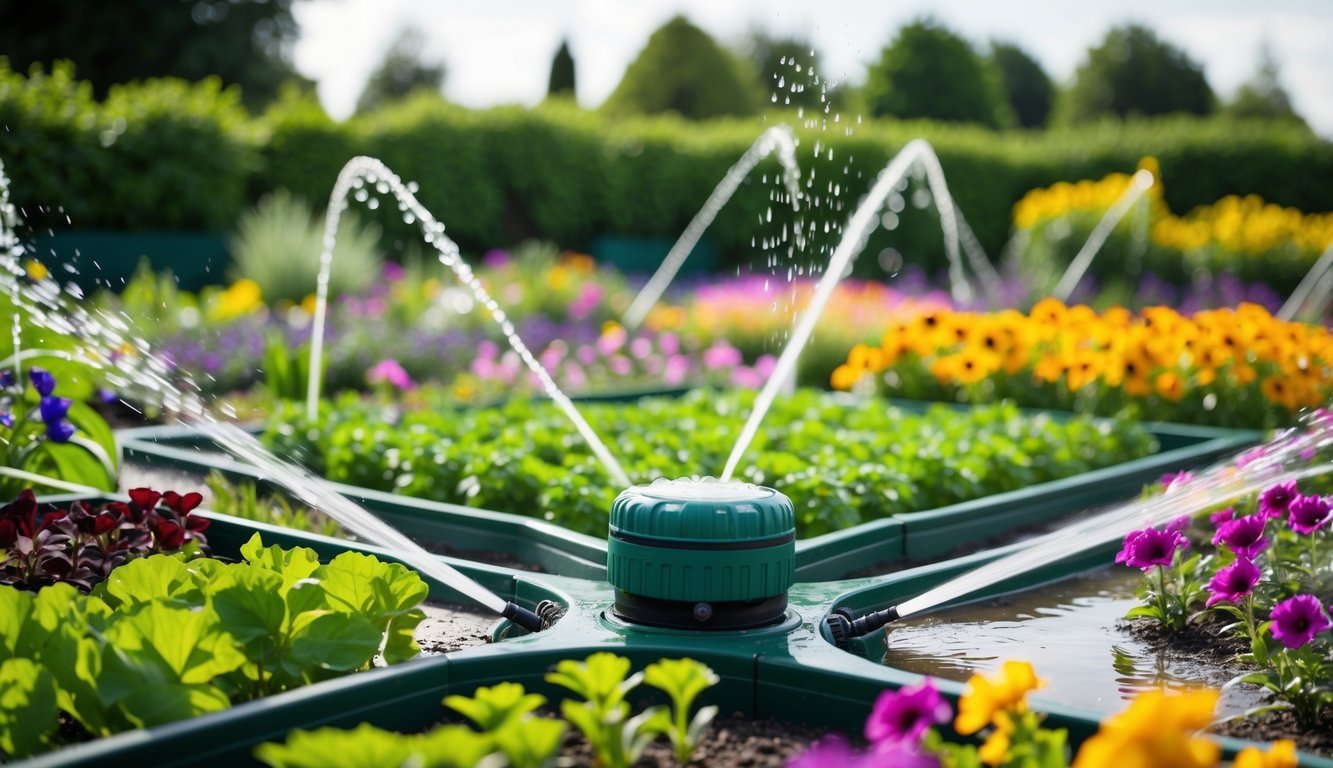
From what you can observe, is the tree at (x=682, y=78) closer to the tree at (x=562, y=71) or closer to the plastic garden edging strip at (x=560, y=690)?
the tree at (x=562, y=71)

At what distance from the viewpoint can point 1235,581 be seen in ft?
8.02

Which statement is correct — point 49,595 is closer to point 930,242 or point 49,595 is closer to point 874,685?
point 874,685

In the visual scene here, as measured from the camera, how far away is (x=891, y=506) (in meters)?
3.87

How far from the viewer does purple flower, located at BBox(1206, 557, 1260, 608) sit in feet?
7.99

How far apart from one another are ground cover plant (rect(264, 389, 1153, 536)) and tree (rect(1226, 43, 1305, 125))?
55.4 m

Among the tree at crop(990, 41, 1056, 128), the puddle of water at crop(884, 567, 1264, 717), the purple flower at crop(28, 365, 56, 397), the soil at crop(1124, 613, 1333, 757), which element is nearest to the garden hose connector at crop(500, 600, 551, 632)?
the puddle of water at crop(884, 567, 1264, 717)

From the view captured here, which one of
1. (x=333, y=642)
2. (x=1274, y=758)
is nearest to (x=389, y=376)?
(x=333, y=642)

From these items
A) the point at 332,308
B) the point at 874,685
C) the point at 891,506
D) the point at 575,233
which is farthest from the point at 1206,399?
the point at 575,233

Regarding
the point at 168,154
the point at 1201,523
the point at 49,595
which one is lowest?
the point at 1201,523

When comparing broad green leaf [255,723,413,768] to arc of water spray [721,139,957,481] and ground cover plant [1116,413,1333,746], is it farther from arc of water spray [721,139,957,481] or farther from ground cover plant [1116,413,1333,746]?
ground cover plant [1116,413,1333,746]

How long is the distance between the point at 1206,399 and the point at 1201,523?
2.14m

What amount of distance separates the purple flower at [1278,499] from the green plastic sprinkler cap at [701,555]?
116cm

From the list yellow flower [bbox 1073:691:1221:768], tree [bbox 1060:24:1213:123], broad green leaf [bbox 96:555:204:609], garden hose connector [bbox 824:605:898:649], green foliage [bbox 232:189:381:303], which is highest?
tree [bbox 1060:24:1213:123]

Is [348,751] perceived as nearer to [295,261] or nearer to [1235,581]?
[1235,581]
